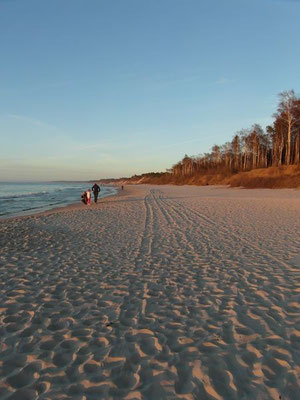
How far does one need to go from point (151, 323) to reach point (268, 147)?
284 ft

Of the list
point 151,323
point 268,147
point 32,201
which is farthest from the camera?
point 268,147

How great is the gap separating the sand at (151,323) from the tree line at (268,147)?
44.5 metres

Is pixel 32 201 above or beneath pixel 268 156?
beneath

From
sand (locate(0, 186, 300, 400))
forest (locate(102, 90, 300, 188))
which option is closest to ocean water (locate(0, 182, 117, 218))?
sand (locate(0, 186, 300, 400))

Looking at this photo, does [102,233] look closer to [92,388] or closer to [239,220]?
[239,220]

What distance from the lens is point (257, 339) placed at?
3.77m

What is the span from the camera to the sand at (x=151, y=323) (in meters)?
2.95

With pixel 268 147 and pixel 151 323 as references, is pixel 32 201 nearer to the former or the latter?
pixel 151 323

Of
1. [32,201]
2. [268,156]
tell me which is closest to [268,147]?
[268,156]

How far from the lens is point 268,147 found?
80.1 metres

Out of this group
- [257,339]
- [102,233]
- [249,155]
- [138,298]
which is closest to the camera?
[257,339]

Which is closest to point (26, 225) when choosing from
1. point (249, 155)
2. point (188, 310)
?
point (188, 310)

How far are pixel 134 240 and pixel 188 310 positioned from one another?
598cm

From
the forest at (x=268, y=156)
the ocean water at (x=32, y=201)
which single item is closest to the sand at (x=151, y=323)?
the ocean water at (x=32, y=201)
